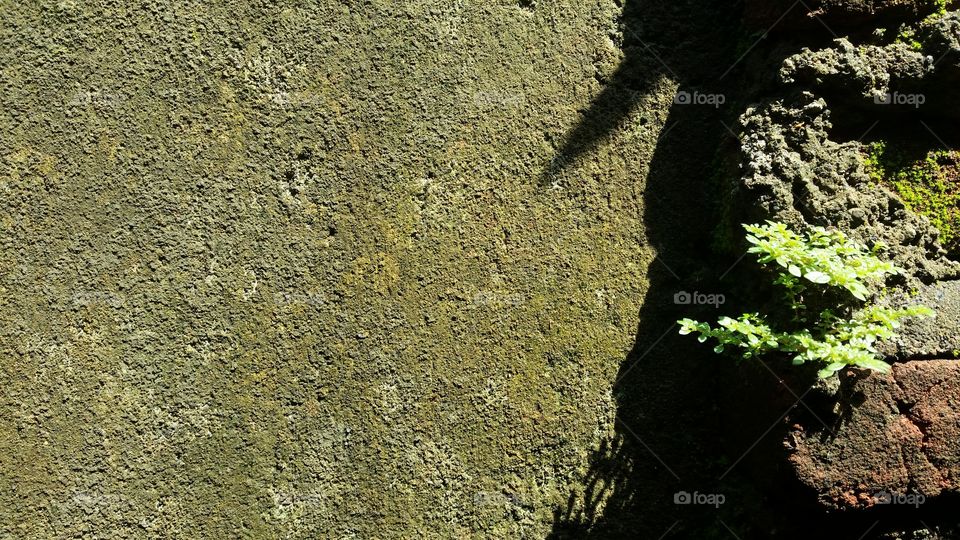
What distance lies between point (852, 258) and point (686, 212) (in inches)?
30.7

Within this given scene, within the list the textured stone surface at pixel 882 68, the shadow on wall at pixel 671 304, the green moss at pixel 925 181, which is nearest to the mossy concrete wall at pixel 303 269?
the shadow on wall at pixel 671 304

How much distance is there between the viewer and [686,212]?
3250 millimetres

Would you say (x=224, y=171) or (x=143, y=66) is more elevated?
(x=143, y=66)

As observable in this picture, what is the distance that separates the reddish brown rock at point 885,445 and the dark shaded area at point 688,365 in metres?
0.09

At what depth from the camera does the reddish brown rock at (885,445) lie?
2637 millimetres

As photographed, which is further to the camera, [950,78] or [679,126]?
[679,126]

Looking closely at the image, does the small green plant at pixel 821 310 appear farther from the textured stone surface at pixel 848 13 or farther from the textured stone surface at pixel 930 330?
the textured stone surface at pixel 848 13

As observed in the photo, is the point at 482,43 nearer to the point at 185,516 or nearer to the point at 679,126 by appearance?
the point at 679,126

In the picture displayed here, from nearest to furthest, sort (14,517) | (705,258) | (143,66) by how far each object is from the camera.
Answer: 1. (14,517)
2. (143,66)
3. (705,258)

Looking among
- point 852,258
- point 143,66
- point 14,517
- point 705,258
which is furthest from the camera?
point 705,258

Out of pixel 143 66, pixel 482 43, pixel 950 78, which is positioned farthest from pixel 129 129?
pixel 950 78

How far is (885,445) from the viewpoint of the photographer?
265 centimetres

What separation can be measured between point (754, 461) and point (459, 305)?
51.3 inches

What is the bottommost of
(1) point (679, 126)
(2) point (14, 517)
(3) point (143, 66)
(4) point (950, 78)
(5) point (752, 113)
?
(2) point (14, 517)
